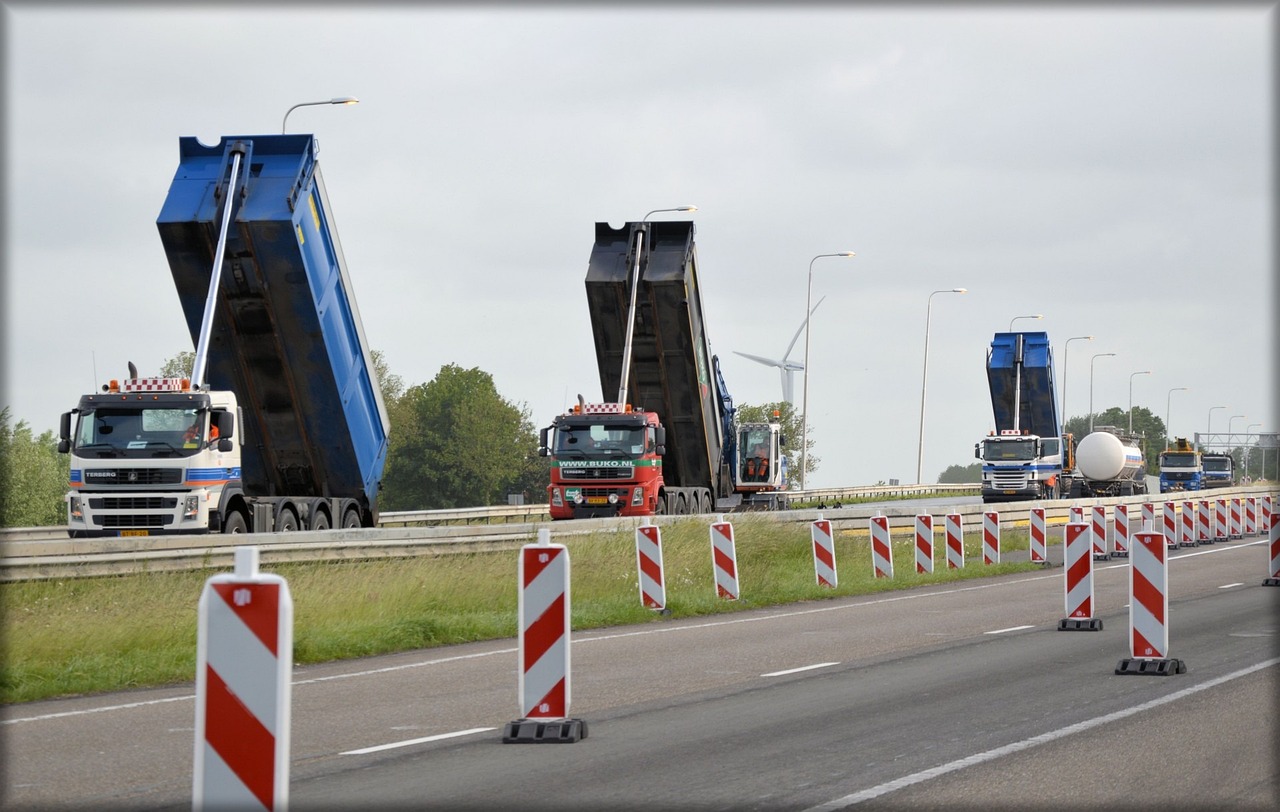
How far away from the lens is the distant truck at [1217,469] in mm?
86250

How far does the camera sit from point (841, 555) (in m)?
29.1

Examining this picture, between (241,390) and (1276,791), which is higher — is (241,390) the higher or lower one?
the higher one

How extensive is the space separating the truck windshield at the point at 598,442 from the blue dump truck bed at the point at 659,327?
90cm

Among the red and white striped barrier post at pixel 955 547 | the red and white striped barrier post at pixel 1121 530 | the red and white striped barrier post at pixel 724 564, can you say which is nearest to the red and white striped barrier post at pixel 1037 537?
the red and white striped barrier post at pixel 955 547

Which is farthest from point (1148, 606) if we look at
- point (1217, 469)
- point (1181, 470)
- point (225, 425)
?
point (1217, 469)

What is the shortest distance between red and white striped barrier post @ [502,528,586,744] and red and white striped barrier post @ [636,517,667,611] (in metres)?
9.23

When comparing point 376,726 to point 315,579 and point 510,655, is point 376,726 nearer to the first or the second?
point 510,655

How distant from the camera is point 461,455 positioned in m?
107

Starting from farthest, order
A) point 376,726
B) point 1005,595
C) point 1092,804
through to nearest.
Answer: point 1005,595 < point 376,726 < point 1092,804

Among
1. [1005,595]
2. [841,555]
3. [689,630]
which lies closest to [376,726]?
[689,630]

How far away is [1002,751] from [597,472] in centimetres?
2275

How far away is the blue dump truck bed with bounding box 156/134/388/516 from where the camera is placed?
72.4ft

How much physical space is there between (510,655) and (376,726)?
4.49 metres

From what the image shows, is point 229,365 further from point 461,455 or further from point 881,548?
point 461,455
